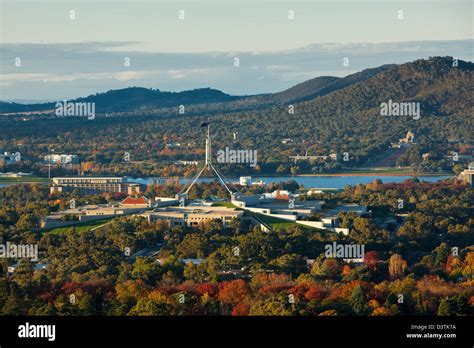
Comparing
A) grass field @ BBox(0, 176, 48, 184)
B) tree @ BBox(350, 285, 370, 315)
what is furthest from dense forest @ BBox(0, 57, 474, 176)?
tree @ BBox(350, 285, 370, 315)

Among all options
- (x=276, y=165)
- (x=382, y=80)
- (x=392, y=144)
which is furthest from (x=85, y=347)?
(x=382, y=80)

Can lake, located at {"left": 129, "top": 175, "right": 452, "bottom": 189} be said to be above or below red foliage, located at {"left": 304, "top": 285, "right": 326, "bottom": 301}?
below

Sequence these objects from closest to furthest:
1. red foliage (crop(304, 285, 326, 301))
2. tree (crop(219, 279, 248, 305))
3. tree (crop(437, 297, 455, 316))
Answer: tree (crop(437, 297, 455, 316)) → red foliage (crop(304, 285, 326, 301)) → tree (crop(219, 279, 248, 305))
